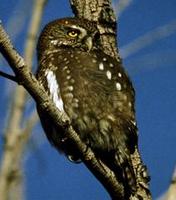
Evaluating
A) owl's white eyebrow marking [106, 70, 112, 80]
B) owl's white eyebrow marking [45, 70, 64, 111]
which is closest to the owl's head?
owl's white eyebrow marking [106, 70, 112, 80]

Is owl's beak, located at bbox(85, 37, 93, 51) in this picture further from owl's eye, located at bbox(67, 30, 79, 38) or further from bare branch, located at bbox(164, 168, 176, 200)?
bare branch, located at bbox(164, 168, 176, 200)

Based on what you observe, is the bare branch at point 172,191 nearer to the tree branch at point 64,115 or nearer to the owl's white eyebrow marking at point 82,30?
the tree branch at point 64,115

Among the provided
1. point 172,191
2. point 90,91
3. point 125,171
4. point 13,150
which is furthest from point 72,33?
point 172,191

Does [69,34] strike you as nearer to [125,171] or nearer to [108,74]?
[108,74]

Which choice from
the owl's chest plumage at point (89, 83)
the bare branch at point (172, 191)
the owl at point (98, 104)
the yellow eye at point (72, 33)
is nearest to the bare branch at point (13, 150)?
the owl at point (98, 104)

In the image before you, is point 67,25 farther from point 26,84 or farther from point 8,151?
point 26,84

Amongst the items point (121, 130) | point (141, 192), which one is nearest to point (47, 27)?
point (121, 130)
